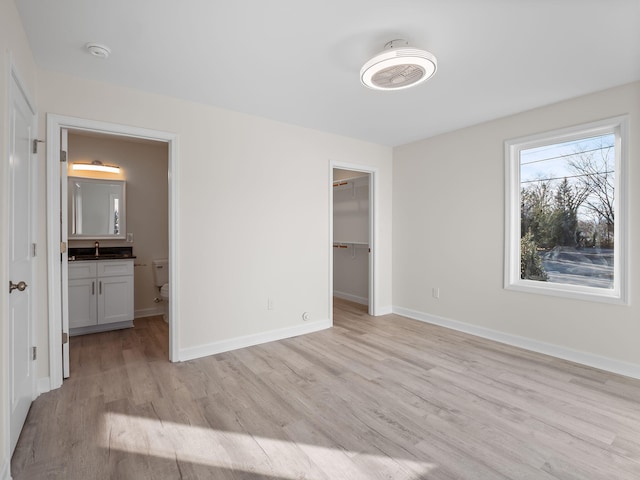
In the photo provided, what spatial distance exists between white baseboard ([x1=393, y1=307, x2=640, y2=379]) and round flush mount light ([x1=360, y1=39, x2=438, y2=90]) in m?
2.81

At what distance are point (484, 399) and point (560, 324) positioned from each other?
1.41 metres

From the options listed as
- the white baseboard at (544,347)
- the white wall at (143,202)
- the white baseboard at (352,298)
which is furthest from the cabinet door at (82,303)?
the white baseboard at (544,347)

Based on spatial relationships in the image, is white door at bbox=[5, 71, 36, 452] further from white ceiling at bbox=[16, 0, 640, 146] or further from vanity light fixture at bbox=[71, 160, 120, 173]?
vanity light fixture at bbox=[71, 160, 120, 173]

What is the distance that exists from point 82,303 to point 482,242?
4671 mm

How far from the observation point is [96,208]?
435 centimetres

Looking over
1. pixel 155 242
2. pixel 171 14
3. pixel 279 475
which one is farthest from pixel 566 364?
pixel 155 242

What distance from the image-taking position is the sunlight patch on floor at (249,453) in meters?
1.68

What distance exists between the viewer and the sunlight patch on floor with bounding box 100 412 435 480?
1.68m

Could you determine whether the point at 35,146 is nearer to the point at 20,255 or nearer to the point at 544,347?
the point at 20,255

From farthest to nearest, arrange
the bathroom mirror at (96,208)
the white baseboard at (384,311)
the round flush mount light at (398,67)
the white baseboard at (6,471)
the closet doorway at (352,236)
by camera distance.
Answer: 1. the closet doorway at (352,236)
2. the white baseboard at (384,311)
3. the bathroom mirror at (96,208)
4. the round flush mount light at (398,67)
5. the white baseboard at (6,471)

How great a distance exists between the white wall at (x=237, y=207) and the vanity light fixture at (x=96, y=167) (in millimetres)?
1931

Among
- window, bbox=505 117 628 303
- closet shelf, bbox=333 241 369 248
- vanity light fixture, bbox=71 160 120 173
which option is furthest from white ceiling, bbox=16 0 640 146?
closet shelf, bbox=333 241 369 248

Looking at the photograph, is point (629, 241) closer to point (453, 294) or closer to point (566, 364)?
point (566, 364)

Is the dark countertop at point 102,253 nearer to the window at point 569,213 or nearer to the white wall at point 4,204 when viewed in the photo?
the white wall at point 4,204
